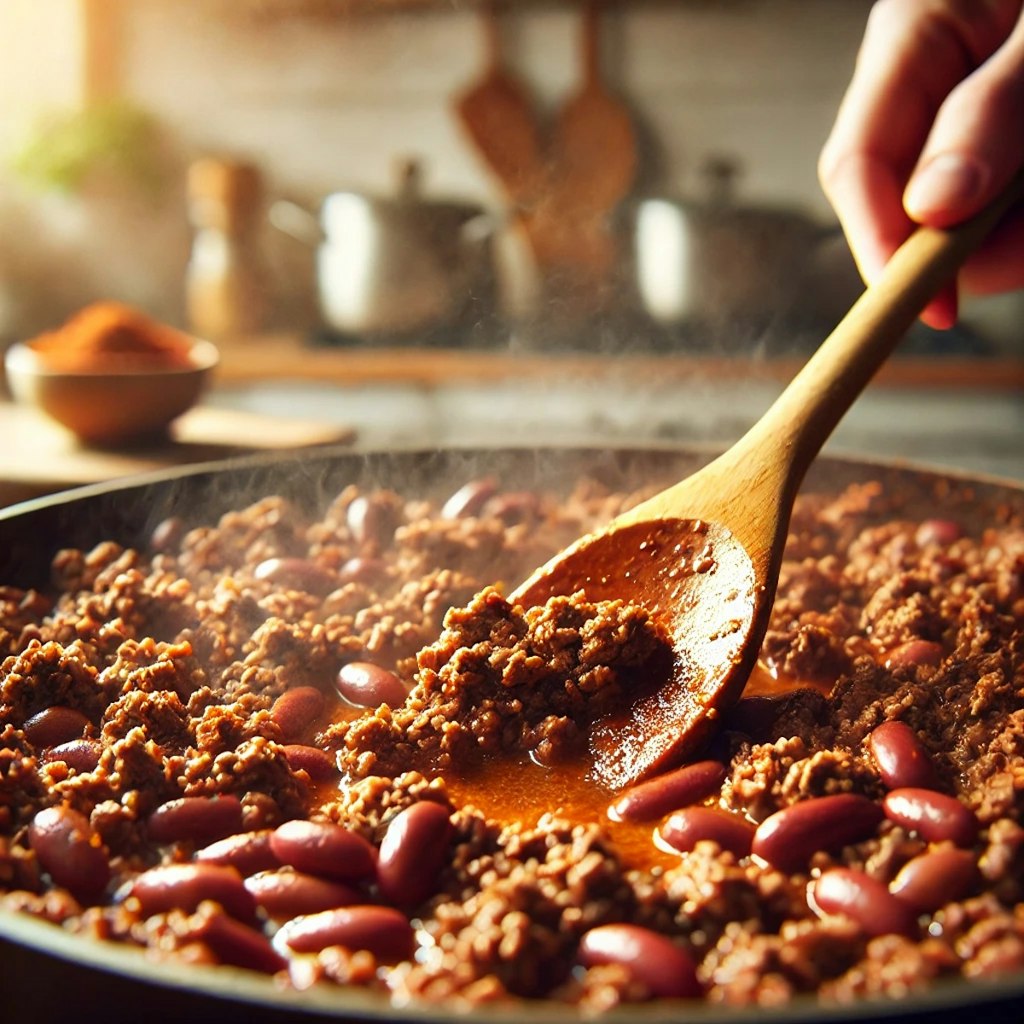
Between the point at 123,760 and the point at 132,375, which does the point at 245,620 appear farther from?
the point at 132,375

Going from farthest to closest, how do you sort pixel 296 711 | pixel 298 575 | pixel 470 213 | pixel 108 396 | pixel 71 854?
pixel 470 213 → pixel 108 396 → pixel 298 575 → pixel 296 711 → pixel 71 854

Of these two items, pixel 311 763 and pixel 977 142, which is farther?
pixel 977 142

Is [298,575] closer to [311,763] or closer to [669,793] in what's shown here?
[311,763]

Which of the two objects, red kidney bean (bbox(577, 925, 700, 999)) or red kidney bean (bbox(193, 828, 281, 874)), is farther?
red kidney bean (bbox(193, 828, 281, 874))

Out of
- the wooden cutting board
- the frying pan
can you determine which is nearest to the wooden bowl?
the wooden cutting board

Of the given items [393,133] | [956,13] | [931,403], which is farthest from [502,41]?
[956,13]

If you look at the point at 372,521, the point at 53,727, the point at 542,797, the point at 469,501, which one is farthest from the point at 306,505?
the point at 542,797

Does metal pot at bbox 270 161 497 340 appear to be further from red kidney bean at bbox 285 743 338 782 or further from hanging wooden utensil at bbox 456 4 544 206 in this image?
red kidney bean at bbox 285 743 338 782
